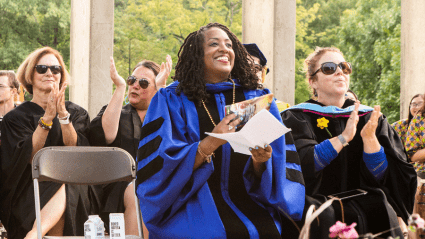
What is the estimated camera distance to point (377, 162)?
3893 millimetres

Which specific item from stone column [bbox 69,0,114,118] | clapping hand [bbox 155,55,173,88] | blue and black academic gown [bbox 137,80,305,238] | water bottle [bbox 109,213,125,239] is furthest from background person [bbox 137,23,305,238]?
stone column [bbox 69,0,114,118]

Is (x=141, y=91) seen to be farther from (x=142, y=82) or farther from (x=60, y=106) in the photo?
(x=60, y=106)

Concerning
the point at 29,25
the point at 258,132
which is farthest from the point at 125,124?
the point at 29,25

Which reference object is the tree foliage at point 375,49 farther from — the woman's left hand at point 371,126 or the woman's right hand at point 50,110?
the woman's right hand at point 50,110

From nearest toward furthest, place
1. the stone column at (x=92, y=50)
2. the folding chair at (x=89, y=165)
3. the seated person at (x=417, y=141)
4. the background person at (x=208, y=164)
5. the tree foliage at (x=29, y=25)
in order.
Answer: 1. the background person at (x=208, y=164)
2. the folding chair at (x=89, y=165)
3. the seated person at (x=417, y=141)
4. the stone column at (x=92, y=50)
5. the tree foliage at (x=29, y=25)

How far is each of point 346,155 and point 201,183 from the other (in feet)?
5.19

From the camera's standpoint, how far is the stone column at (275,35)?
780 cm

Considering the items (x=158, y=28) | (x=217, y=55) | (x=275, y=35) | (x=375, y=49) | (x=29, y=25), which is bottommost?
(x=217, y=55)

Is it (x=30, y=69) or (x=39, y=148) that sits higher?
(x=30, y=69)

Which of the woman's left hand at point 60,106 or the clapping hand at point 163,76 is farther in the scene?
the clapping hand at point 163,76

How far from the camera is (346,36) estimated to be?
21.1m

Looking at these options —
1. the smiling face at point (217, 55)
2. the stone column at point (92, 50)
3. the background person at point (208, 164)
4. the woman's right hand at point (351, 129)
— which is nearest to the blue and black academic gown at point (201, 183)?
the background person at point (208, 164)

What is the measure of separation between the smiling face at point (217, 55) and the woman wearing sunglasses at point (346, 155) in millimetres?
1059

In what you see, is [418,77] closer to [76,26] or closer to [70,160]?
[76,26]
